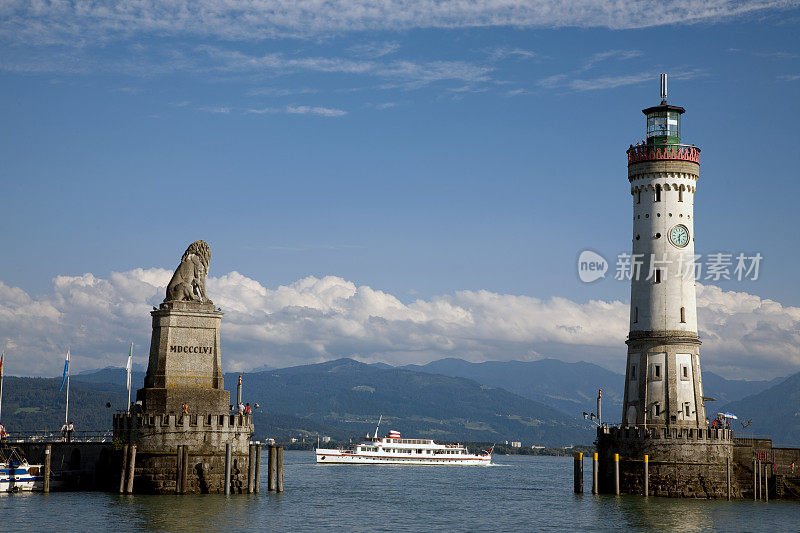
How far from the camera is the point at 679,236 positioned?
285 ft

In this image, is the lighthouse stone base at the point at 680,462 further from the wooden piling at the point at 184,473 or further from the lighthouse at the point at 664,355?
the wooden piling at the point at 184,473

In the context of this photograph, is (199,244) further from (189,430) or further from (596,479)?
(596,479)

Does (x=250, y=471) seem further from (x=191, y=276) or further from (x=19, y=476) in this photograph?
(x=19, y=476)

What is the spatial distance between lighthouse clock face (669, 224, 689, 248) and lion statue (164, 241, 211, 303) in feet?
130

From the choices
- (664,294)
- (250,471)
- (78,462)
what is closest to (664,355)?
(664,294)

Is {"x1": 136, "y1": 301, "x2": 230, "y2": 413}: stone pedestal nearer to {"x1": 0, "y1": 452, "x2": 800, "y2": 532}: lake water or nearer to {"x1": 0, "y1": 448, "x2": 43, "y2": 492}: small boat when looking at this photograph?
{"x1": 0, "y1": 452, "x2": 800, "y2": 532}: lake water

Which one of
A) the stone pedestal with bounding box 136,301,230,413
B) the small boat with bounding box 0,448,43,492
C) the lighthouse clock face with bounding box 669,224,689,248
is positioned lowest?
the small boat with bounding box 0,448,43,492

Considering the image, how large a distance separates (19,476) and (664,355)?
180 ft

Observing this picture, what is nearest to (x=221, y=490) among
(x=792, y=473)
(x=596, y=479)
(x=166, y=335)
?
(x=166, y=335)

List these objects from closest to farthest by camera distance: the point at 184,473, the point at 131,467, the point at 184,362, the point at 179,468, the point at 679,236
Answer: the point at 184,473 < the point at 179,468 < the point at 131,467 < the point at 184,362 < the point at 679,236

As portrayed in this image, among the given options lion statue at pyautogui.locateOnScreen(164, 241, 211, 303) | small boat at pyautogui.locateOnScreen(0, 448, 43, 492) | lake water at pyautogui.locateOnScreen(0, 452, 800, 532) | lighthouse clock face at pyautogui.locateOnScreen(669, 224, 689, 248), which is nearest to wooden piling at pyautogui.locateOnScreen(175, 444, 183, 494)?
lake water at pyautogui.locateOnScreen(0, 452, 800, 532)

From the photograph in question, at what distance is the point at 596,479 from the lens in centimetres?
8606

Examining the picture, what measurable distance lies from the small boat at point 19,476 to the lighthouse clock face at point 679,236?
5714 cm

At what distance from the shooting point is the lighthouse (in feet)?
270
